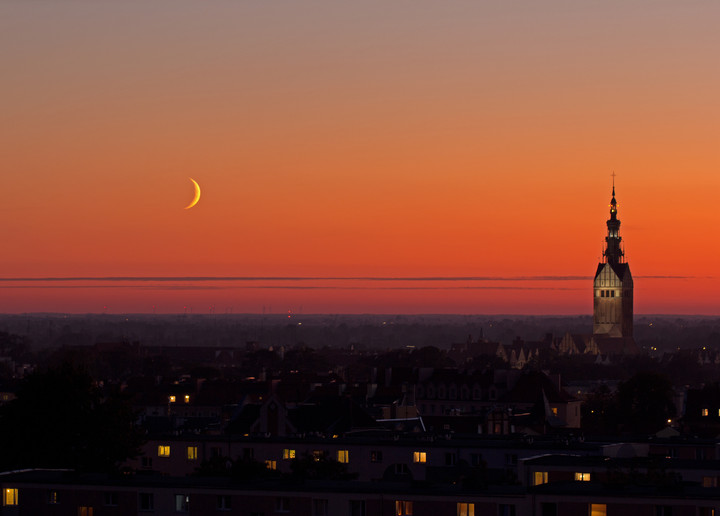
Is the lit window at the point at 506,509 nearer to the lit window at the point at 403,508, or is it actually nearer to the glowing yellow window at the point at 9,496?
the lit window at the point at 403,508

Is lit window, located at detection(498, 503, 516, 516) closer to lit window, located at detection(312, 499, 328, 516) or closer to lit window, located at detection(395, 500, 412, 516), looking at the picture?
lit window, located at detection(395, 500, 412, 516)

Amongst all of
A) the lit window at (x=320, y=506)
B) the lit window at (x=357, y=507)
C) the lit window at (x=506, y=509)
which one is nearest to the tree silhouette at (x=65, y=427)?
→ the lit window at (x=320, y=506)

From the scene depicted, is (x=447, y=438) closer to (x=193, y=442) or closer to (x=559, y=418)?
(x=193, y=442)

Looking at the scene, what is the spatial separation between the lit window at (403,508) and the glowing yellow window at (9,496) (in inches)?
640

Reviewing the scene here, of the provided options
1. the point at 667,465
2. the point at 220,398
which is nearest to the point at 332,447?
the point at 667,465

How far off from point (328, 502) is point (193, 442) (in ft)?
125

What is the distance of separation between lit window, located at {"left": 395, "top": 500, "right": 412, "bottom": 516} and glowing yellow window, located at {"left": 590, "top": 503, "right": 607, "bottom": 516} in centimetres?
725

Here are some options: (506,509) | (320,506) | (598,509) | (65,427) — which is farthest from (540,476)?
(65,427)

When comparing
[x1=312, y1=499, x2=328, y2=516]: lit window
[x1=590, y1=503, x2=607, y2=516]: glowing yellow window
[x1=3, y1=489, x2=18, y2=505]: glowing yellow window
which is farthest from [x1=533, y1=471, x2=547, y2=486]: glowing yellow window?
[x1=3, y1=489, x2=18, y2=505]: glowing yellow window

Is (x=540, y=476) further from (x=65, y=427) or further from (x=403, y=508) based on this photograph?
(x=65, y=427)

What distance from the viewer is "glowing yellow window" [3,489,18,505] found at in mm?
61594

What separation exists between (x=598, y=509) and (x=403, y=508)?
7744 millimetres

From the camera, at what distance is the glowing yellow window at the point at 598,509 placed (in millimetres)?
56438

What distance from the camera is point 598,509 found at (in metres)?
56.5
